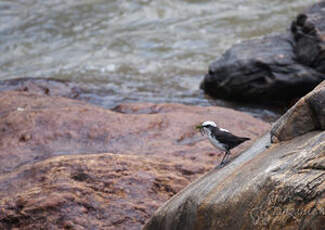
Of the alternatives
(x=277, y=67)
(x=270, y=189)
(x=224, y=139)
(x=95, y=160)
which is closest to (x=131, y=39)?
(x=277, y=67)

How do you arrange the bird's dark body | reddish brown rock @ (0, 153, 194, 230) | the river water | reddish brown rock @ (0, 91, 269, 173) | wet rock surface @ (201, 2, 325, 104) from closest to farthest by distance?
the bird's dark body < reddish brown rock @ (0, 153, 194, 230) < reddish brown rock @ (0, 91, 269, 173) < wet rock surface @ (201, 2, 325, 104) < the river water

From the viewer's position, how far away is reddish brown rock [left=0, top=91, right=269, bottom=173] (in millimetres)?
5824

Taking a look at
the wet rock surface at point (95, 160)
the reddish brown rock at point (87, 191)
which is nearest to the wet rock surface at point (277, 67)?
the wet rock surface at point (95, 160)

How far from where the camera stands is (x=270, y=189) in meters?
2.94

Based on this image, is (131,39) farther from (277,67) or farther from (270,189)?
(270,189)

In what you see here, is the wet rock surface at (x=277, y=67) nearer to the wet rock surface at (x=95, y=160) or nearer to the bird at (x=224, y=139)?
the wet rock surface at (x=95, y=160)

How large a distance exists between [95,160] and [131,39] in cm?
874

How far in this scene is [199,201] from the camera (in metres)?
3.44

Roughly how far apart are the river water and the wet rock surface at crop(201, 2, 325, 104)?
12.9 inches

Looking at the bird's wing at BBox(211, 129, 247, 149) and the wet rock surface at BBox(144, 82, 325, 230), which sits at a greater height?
the wet rock surface at BBox(144, 82, 325, 230)

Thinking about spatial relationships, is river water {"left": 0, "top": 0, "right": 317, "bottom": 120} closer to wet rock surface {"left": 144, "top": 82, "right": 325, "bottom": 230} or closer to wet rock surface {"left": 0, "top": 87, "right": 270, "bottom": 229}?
wet rock surface {"left": 0, "top": 87, "right": 270, "bottom": 229}

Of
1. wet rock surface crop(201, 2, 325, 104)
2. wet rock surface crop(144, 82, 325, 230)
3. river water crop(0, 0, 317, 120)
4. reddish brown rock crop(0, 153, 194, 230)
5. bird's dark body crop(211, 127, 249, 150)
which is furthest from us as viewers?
river water crop(0, 0, 317, 120)

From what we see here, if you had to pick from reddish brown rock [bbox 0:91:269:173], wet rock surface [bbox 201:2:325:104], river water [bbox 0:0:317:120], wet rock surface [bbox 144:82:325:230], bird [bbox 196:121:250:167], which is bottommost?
river water [bbox 0:0:317:120]

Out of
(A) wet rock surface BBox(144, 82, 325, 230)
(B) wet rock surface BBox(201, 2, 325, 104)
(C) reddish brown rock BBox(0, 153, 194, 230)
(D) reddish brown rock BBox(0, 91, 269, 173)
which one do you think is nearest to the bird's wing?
(A) wet rock surface BBox(144, 82, 325, 230)
